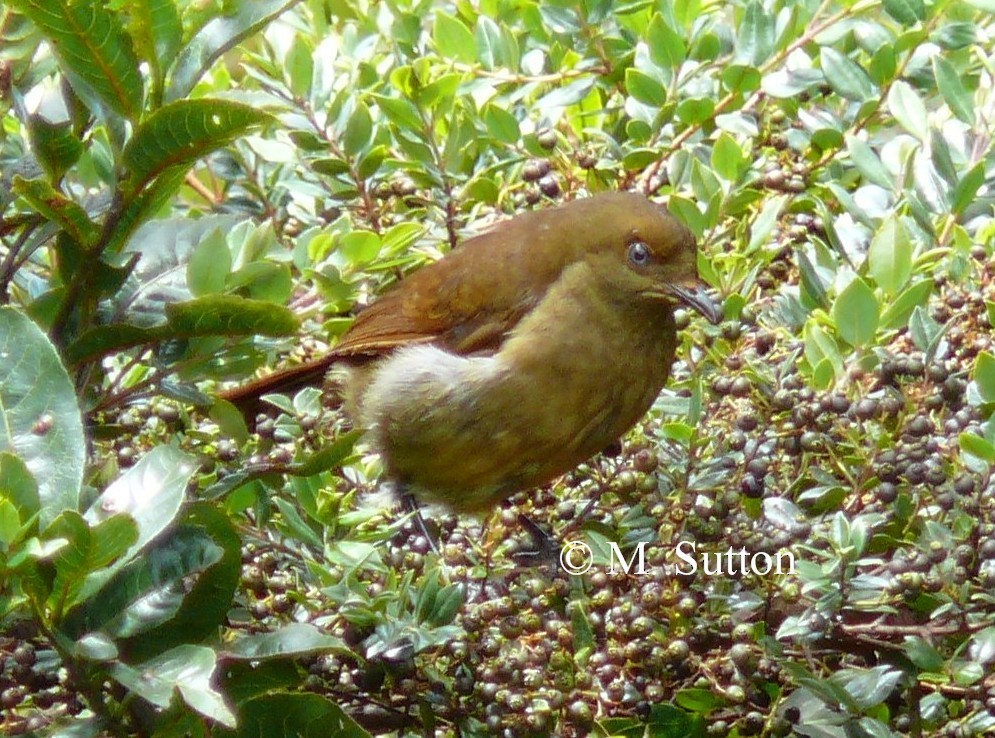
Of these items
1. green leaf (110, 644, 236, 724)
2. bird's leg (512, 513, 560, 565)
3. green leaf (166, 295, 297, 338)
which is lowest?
bird's leg (512, 513, 560, 565)

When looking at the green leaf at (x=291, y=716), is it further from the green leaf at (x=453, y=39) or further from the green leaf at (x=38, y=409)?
the green leaf at (x=453, y=39)

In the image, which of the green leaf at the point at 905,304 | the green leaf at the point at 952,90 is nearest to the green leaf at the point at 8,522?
the green leaf at the point at 905,304

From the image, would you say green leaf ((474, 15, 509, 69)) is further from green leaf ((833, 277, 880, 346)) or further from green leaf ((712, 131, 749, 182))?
green leaf ((833, 277, 880, 346))

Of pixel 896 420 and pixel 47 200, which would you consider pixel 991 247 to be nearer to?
pixel 896 420

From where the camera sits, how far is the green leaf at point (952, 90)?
259 centimetres

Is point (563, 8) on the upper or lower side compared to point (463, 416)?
upper

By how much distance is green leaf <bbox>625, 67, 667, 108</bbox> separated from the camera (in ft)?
9.00

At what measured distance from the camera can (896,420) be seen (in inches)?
86.8

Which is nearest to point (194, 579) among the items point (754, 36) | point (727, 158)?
point (727, 158)

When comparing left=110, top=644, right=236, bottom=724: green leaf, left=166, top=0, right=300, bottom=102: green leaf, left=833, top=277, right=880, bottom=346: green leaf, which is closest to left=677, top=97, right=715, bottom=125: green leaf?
left=833, top=277, right=880, bottom=346: green leaf

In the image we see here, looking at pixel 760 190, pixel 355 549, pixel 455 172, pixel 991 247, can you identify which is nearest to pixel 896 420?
pixel 991 247

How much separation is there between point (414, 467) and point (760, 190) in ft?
3.30

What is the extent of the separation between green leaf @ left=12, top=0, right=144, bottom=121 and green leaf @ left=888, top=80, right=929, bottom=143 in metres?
1.50

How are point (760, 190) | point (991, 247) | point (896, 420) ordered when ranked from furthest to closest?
point (760, 190) → point (991, 247) → point (896, 420)
